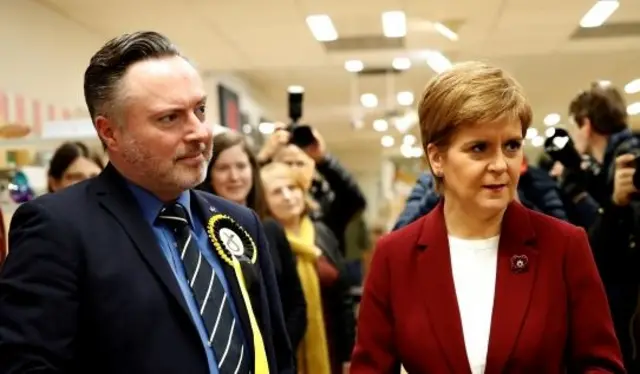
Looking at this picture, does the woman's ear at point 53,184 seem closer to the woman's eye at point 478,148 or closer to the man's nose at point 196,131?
the man's nose at point 196,131

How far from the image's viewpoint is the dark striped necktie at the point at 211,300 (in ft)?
4.23

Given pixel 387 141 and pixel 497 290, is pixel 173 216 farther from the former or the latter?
pixel 387 141

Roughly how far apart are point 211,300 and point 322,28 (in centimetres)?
438

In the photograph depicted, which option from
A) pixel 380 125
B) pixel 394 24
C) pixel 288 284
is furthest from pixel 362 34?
pixel 380 125

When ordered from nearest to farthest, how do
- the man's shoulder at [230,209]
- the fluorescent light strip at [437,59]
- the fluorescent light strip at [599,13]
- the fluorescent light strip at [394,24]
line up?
the man's shoulder at [230,209]
the fluorescent light strip at [599,13]
the fluorescent light strip at [394,24]
the fluorescent light strip at [437,59]

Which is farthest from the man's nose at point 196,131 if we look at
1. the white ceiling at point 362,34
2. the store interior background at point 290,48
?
the white ceiling at point 362,34

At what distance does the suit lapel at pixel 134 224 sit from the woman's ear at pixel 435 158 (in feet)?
1.80

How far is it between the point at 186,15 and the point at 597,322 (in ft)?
13.4

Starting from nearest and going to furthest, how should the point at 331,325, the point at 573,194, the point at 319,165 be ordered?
the point at 573,194 → the point at 331,325 → the point at 319,165

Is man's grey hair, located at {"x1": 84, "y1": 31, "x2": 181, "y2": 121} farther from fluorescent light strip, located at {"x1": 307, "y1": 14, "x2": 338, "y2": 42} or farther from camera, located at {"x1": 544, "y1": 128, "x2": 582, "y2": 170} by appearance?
fluorescent light strip, located at {"x1": 307, "y1": 14, "x2": 338, "y2": 42}

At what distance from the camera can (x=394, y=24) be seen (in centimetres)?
545

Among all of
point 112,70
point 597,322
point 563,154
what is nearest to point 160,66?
Answer: point 112,70

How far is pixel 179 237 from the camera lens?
4.44 ft

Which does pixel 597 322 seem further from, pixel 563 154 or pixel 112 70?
pixel 563 154
